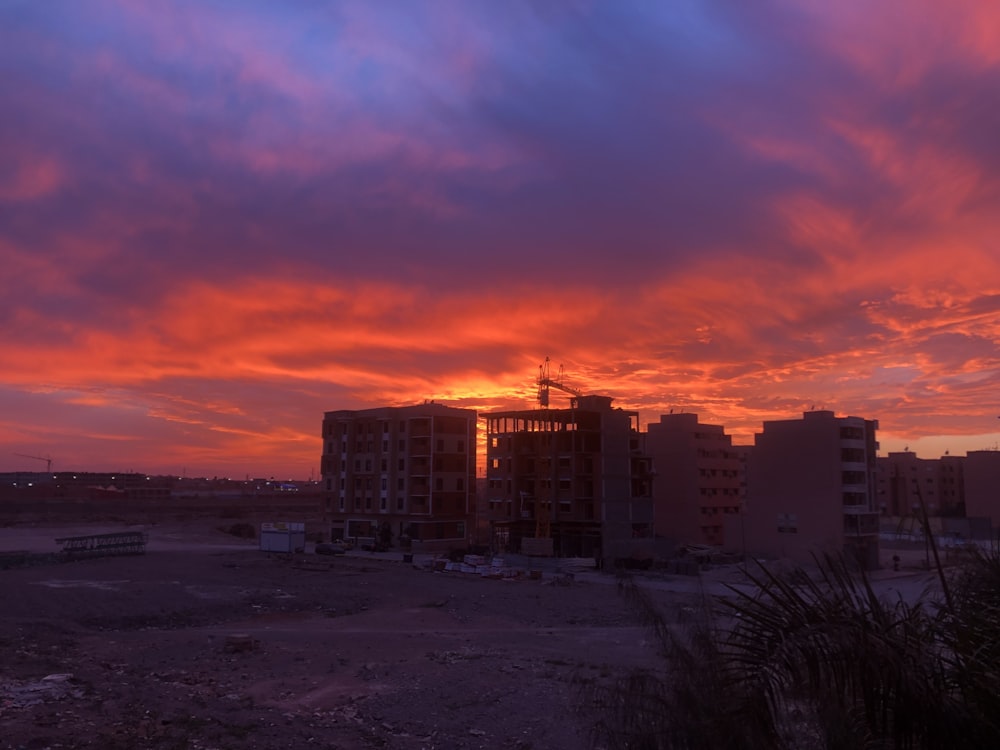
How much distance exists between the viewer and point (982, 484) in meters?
119

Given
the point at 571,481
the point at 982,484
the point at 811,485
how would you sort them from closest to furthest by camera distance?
1. the point at 811,485
2. the point at 571,481
3. the point at 982,484

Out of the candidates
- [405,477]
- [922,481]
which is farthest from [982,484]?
[405,477]

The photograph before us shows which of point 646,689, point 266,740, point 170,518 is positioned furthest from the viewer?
point 170,518

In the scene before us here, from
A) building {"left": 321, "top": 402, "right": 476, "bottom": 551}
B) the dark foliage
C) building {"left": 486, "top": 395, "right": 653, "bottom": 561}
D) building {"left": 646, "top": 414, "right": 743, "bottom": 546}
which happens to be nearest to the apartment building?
building {"left": 646, "top": 414, "right": 743, "bottom": 546}

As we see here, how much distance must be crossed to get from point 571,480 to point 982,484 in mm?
72397

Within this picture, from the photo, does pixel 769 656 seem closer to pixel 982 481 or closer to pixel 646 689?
pixel 646 689

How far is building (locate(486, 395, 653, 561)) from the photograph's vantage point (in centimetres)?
8669

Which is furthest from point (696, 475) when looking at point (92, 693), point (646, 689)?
point (646, 689)

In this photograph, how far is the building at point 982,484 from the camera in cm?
11759

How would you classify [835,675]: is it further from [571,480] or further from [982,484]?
[982,484]

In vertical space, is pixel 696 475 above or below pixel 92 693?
above

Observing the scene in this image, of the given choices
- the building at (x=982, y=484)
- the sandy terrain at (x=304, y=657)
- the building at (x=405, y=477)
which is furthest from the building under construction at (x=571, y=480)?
the building at (x=982, y=484)

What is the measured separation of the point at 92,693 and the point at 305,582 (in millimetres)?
34557

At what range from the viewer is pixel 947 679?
16.1 ft
